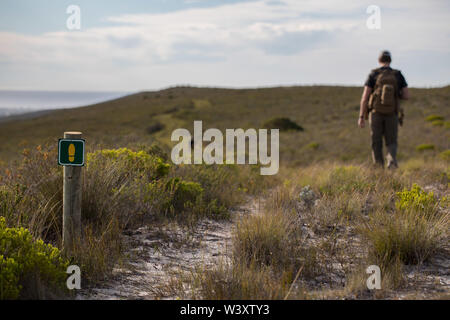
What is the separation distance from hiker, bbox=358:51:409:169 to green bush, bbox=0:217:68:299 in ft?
20.5

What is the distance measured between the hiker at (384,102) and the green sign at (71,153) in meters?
5.68

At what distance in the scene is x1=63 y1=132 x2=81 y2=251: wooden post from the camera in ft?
11.6

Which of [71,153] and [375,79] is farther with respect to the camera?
[375,79]

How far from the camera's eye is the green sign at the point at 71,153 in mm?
3417

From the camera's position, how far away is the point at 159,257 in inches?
158

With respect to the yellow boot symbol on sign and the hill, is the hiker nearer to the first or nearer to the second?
the hill

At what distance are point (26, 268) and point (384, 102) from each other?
6525 millimetres

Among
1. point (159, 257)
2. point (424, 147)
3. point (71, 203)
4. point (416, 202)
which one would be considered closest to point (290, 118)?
point (424, 147)

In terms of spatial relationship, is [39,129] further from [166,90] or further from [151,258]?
[151,258]

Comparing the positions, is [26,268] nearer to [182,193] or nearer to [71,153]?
[71,153]

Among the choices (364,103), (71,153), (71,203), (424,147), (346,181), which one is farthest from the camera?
(424,147)

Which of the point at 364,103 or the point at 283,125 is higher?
the point at 364,103

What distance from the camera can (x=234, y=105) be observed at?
47.7m
